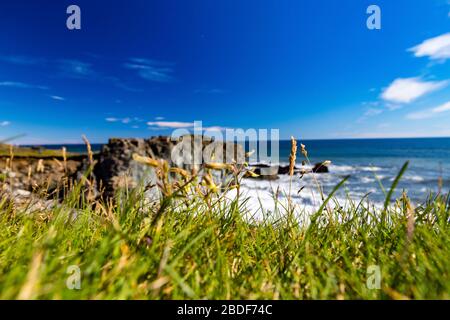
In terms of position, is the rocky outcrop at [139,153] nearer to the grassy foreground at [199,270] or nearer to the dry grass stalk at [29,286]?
the grassy foreground at [199,270]

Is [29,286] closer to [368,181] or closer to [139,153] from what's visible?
[139,153]

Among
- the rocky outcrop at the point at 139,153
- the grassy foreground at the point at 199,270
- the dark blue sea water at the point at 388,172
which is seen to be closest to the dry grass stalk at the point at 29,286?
the grassy foreground at the point at 199,270

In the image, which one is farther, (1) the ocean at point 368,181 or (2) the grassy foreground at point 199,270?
(1) the ocean at point 368,181

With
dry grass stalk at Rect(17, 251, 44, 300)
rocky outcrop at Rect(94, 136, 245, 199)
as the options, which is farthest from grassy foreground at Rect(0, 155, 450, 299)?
rocky outcrop at Rect(94, 136, 245, 199)

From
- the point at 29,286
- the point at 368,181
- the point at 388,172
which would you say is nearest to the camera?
the point at 29,286

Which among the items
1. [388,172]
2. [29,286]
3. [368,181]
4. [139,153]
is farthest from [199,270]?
[388,172]

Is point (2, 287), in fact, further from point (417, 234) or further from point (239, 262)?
point (417, 234)

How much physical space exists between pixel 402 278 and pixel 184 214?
5.49ft

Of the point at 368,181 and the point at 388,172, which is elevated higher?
the point at 388,172

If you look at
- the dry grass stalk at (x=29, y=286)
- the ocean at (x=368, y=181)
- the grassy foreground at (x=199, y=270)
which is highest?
the dry grass stalk at (x=29, y=286)

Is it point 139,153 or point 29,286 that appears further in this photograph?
point 139,153

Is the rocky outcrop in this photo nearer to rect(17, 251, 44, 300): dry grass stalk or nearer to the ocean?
the ocean

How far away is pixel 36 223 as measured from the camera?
283cm
